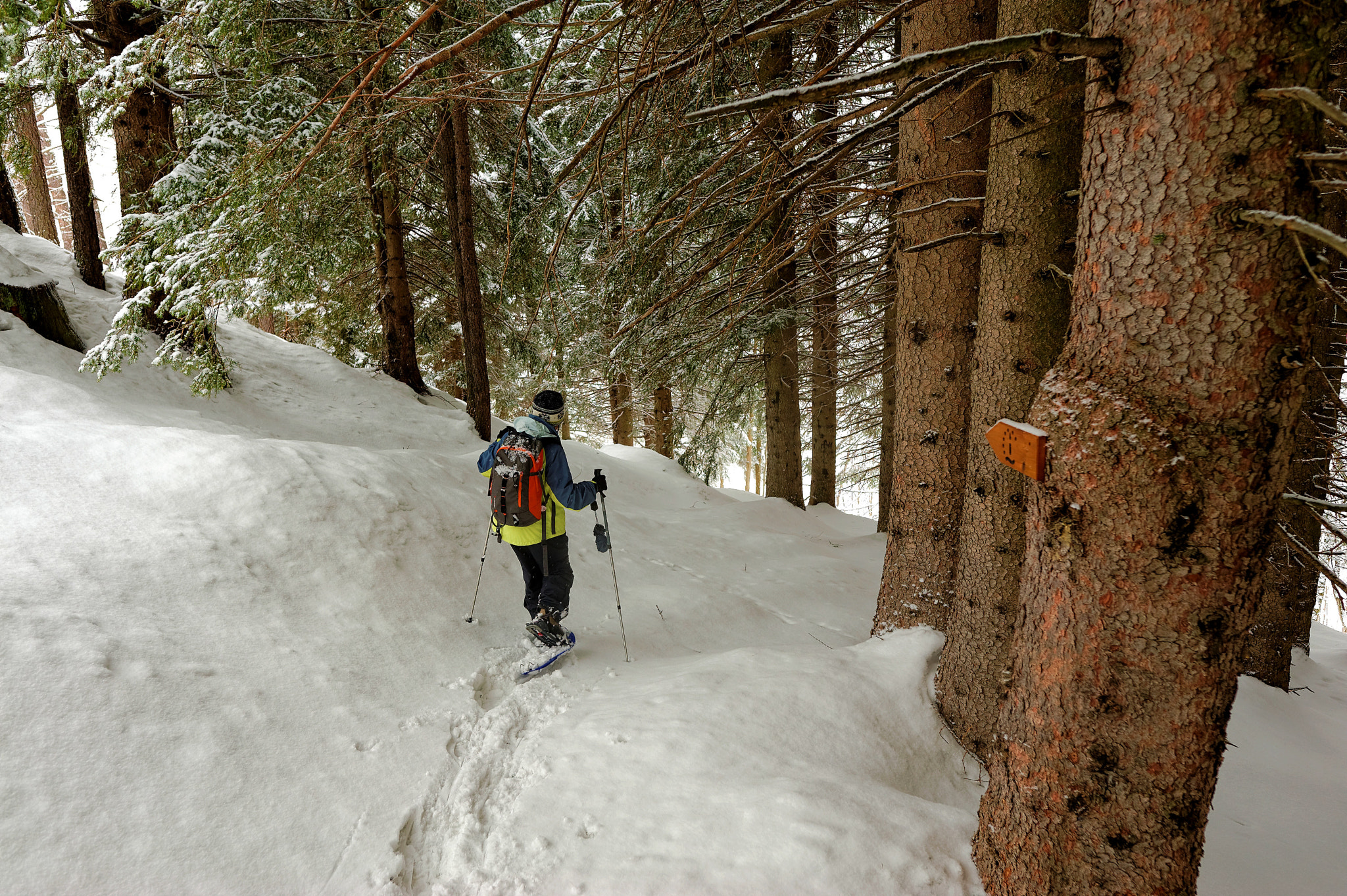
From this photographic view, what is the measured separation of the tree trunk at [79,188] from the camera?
27.2 ft

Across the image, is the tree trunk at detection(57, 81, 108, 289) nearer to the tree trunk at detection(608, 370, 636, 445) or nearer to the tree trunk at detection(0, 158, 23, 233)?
the tree trunk at detection(0, 158, 23, 233)

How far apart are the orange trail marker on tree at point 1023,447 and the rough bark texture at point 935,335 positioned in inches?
70.0

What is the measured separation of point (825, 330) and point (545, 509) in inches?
213

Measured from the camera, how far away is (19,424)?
4.60 metres

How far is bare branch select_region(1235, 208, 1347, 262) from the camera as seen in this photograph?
1324 mm

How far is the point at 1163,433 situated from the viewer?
1.75m

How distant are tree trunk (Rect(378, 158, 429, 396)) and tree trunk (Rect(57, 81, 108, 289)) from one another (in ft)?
12.1

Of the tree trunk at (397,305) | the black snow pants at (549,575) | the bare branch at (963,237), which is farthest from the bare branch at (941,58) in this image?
the tree trunk at (397,305)

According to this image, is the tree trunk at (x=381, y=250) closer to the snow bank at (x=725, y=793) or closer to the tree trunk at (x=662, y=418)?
the tree trunk at (x=662, y=418)

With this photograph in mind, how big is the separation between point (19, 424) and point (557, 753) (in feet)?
16.1

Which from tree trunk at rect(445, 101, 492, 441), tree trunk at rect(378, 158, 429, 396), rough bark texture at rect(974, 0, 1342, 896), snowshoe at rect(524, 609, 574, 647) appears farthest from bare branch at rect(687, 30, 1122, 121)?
tree trunk at rect(378, 158, 429, 396)

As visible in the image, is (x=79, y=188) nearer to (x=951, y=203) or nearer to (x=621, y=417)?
(x=621, y=417)

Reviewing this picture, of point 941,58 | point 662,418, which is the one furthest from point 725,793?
point 662,418

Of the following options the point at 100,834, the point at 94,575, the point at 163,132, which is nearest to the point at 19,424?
the point at 94,575
